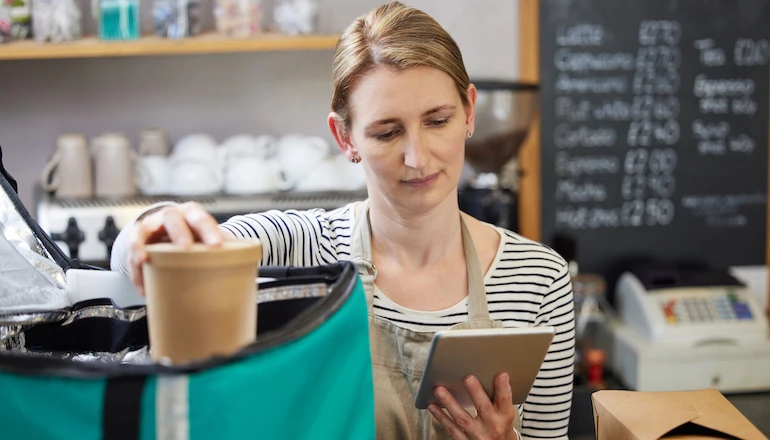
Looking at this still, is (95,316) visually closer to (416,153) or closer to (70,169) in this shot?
(416,153)

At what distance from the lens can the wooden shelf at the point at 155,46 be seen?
248cm

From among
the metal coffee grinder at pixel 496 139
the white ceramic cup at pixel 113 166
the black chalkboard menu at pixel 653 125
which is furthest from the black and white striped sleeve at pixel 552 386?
the black chalkboard menu at pixel 653 125

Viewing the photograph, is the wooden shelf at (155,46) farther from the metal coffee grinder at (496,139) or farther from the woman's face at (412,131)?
the woman's face at (412,131)

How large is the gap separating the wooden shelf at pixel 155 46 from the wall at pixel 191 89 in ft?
0.86

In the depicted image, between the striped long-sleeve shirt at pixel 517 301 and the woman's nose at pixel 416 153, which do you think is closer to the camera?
the woman's nose at pixel 416 153

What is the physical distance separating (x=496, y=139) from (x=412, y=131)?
1493 mm

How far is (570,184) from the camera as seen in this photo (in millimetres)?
3037

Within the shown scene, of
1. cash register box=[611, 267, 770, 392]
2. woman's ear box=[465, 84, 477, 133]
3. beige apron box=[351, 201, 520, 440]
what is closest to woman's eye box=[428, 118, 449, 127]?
woman's ear box=[465, 84, 477, 133]

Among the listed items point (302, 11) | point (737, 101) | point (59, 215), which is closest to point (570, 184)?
point (737, 101)

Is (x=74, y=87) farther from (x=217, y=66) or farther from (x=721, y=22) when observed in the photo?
(x=721, y=22)

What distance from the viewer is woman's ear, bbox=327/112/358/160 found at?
4.42 feet

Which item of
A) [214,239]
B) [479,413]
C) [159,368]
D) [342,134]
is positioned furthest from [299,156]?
[159,368]

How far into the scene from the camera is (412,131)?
121 cm

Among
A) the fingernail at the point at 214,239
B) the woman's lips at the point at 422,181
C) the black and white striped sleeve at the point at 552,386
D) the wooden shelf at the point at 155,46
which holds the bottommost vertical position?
the black and white striped sleeve at the point at 552,386
